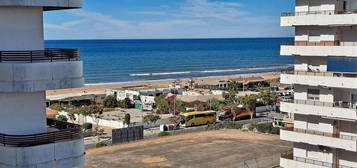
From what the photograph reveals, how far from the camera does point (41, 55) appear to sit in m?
14.7

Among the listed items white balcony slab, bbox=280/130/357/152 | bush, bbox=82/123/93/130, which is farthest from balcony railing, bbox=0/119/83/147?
bush, bbox=82/123/93/130

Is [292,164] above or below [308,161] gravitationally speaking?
below

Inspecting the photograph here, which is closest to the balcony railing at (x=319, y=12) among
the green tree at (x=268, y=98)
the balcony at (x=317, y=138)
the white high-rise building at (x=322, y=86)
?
the white high-rise building at (x=322, y=86)

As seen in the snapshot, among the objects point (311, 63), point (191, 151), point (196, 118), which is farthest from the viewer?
point (196, 118)

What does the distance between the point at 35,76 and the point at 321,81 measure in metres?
17.9

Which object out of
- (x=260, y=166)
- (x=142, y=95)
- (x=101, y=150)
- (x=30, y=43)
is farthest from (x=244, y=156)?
(x=142, y=95)

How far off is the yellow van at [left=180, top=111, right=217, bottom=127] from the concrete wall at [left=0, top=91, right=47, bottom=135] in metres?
43.1

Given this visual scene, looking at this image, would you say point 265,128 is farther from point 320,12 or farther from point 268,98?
point 320,12

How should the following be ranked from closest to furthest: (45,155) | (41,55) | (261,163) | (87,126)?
→ (45,155), (41,55), (261,163), (87,126)

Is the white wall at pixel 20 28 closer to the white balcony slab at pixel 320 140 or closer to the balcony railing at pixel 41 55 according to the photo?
the balcony railing at pixel 41 55

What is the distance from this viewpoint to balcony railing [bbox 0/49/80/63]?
14.3 m

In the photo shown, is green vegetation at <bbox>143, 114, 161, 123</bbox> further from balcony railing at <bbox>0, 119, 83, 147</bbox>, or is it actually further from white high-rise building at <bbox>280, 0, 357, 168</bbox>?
balcony railing at <bbox>0, 119, 83, 147</bbox>

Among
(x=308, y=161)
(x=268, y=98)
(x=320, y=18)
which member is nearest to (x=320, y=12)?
(x=320, y=18)

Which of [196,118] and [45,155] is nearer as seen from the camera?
[45,155]
